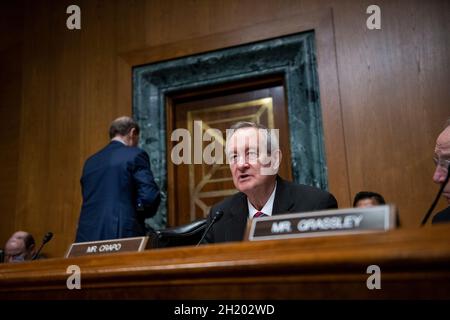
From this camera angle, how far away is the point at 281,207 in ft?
5.91

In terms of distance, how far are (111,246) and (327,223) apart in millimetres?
609

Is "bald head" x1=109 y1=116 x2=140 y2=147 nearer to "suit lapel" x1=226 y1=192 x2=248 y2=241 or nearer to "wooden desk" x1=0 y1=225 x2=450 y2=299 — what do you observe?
"suit lapel" x1=226 y1=192 x2=248 y2=241

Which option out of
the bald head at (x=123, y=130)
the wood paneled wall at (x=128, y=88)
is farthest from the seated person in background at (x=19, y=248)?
the bald head at (x=123, y=130)

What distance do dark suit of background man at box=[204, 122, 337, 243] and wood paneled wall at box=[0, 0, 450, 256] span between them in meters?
1.21

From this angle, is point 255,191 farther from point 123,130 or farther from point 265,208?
point 123,130

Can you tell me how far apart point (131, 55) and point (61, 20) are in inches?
36.5

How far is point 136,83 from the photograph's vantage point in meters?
3.88

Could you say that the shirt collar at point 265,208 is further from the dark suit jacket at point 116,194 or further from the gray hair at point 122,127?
the gray hair at point 122,127

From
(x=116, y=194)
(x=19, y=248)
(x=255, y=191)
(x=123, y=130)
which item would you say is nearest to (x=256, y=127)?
(x=255, y=191)

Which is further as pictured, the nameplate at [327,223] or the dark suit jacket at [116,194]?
the dark suit jacket at [116,194]

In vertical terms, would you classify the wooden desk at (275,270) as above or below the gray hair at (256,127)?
below

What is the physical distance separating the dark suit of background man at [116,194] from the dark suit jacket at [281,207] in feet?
3.32

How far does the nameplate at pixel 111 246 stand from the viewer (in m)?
1.11

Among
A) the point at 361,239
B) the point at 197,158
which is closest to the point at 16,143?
the point at 197,158
